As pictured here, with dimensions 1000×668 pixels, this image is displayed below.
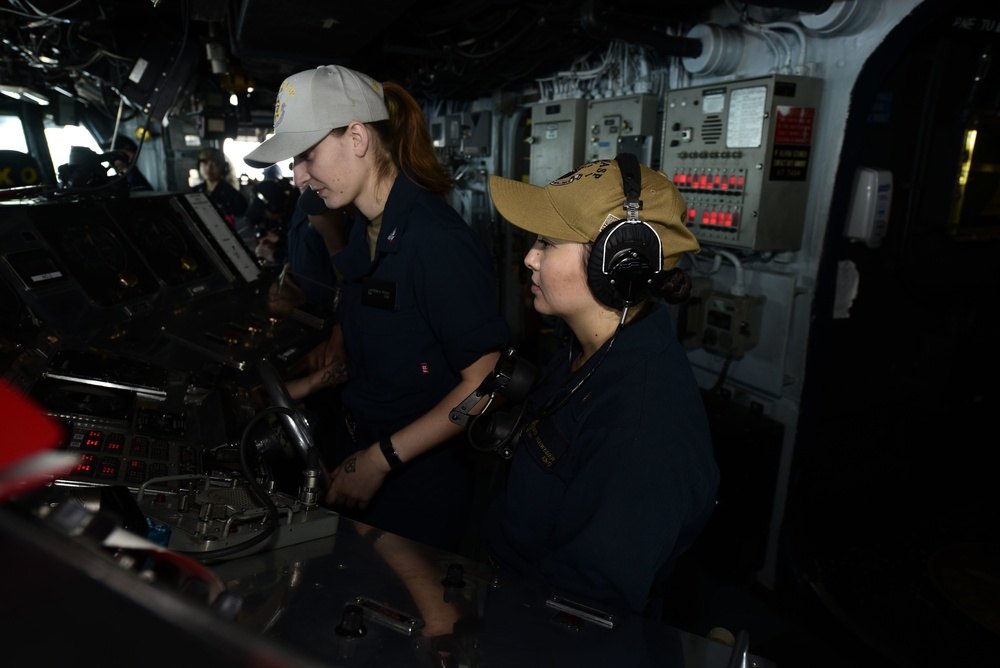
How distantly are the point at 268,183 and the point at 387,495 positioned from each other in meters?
Answer: 3.85

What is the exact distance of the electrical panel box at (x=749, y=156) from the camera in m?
2.85

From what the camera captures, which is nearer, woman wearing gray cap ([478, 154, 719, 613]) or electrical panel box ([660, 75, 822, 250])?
woman wearing gray cap ([478, 154, 719, 613])

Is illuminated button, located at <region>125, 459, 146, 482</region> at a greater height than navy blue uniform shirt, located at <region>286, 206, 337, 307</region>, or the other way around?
navy blue uniform shirt, located at <region>286, 206, 337, 307</region>

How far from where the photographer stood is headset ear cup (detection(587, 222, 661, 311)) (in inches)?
47.5

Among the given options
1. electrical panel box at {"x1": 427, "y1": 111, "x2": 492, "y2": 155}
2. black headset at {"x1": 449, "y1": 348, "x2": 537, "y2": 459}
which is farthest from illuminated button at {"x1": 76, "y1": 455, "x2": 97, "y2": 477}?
electrical panel box at {"x1": 427, "y1": 111, "x2": 492, "y2": 155}

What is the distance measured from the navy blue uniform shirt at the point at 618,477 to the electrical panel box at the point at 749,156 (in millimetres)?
1887

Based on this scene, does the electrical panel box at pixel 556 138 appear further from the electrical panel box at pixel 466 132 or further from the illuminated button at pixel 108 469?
the illuminated button at pixel 108 469

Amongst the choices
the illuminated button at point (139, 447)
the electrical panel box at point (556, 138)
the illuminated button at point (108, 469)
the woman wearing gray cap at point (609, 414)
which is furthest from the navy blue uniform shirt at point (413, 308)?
the electrical panel box at point (556, 138)

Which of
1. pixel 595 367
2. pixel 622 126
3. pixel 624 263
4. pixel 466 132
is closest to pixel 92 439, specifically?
pixel 595 367

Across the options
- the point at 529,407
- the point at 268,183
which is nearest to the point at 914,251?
the point at 529,407

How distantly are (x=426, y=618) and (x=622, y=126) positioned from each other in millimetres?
3434

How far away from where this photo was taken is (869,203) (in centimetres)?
292

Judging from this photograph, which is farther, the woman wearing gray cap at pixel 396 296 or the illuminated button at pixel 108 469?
the woman wearing gray cap at pixel 396 296

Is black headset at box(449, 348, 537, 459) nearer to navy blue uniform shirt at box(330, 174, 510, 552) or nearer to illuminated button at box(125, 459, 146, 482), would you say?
navy blue uniform shirt at box(330, 174, 510, 552)
